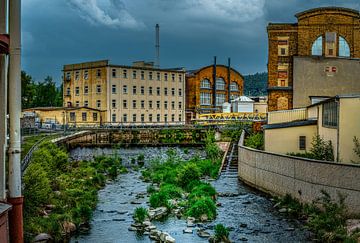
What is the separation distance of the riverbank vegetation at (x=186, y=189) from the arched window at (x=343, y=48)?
72.3 feet

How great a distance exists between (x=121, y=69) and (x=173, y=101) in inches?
497

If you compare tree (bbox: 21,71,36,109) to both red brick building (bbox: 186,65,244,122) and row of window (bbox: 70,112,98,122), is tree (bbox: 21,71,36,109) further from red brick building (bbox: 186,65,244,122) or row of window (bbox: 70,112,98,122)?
red brick building (bbox: 186,65,244,122)

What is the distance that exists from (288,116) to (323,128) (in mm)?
7995

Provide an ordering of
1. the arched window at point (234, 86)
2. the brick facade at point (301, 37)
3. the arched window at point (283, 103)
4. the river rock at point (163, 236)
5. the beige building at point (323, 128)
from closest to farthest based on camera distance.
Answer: the river rock at point (163, 236), the beige building at point (323, 128), the arched window at point (283, 103), the brick facade at point (301, 37), the arched window at point (234, 86)

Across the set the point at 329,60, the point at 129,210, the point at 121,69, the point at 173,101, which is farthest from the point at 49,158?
the point at 173,101

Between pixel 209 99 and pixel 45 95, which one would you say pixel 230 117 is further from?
pixel 45 95

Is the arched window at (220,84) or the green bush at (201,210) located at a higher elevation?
the arched window at (220,84)

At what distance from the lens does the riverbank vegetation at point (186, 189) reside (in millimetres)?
20672

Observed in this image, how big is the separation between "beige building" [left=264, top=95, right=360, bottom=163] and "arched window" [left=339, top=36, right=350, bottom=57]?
19289 mm

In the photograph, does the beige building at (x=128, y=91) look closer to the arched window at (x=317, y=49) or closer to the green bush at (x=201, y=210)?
the arched window at (x=317, y=49)

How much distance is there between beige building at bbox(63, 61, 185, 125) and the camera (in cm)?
7725

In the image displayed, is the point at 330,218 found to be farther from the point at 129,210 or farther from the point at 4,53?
the point at 4,53

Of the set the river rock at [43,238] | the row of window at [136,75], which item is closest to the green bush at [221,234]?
the river rock at [43,238]

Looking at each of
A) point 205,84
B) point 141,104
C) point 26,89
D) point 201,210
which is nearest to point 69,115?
point 26,89
